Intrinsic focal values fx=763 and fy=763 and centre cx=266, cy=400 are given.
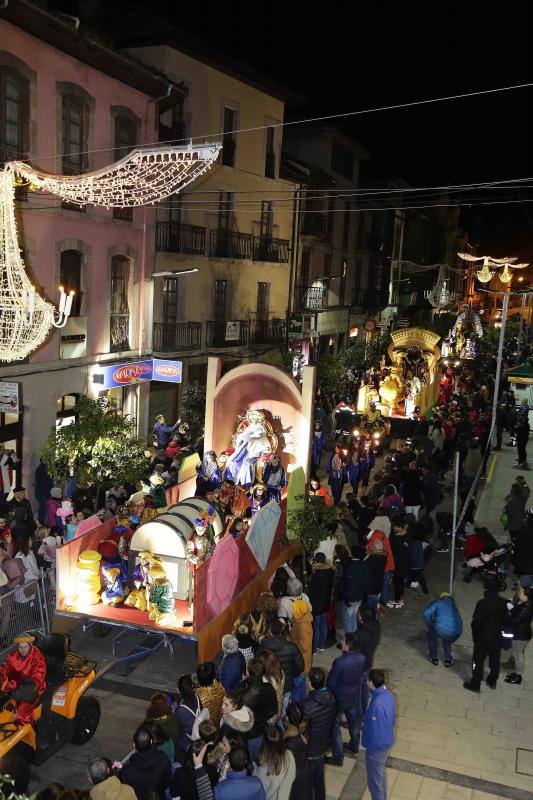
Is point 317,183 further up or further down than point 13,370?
further up

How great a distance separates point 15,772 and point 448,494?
1459 cm

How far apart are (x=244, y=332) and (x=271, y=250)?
4.37 meters

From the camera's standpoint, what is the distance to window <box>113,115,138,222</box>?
69.5ft

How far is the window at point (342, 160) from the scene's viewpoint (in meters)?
42.2

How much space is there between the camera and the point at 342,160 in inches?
1714

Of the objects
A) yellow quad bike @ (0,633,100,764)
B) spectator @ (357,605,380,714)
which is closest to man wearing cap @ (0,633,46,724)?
yellow quad bike @ (0,633,100,764)

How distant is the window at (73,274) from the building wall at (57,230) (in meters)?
0.18

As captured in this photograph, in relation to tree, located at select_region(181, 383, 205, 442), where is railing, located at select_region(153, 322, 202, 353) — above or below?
above

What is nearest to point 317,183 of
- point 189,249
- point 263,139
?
point 263,139

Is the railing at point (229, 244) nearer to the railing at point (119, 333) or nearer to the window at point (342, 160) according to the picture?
the railing at point (119, 333)

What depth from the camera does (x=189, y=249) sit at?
2630 centimetres

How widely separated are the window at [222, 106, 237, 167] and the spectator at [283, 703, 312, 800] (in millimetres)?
24738

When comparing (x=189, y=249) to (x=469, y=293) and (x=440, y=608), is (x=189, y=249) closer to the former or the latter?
(x=440, y=608)

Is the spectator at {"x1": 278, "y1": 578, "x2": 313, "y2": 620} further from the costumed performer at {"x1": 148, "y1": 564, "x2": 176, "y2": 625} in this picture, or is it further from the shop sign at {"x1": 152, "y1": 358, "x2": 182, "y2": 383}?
the shop sign at {"x1": 152, "y1": 358, "x2": 182, "y2": 383}
